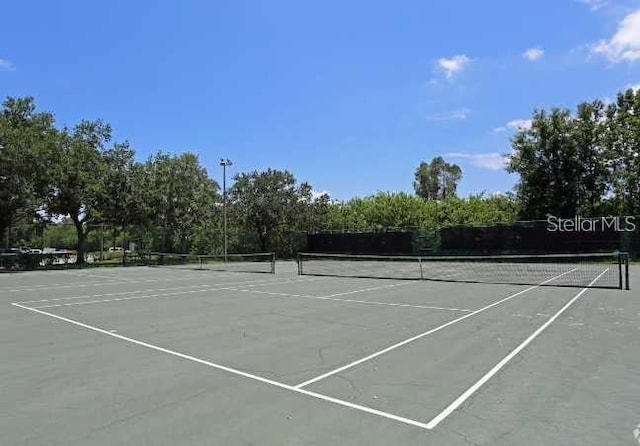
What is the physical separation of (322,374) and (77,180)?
41.0 m

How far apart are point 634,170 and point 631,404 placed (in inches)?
1783

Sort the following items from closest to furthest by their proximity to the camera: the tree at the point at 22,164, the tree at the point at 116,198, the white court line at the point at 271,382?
the white court line at the point at 271,382 → the tree at the point at 22,164 → the tree at the point at 116,198

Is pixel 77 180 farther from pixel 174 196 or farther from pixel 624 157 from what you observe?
pixel 624 157

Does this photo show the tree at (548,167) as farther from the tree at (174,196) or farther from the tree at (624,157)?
the tree at (174,196)

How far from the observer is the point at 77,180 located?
140 ft

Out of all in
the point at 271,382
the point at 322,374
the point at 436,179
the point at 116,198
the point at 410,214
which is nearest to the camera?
the point at 271,382

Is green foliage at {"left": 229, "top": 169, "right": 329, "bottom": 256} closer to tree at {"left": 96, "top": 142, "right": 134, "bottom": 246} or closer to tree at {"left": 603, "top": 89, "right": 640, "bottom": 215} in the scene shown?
tree at {"left": 96, "top": 142, "right": 134, "bottom": 246}

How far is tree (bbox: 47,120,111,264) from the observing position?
42094 mm

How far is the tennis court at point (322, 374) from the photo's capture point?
5.00m

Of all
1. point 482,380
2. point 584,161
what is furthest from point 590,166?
point 482,380

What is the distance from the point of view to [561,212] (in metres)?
47.2

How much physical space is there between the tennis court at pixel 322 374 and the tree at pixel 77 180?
101ft

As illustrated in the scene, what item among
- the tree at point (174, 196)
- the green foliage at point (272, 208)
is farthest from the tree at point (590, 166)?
the tree at point (174, 196)

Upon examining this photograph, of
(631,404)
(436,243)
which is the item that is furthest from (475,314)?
(436,243)
